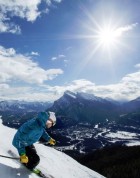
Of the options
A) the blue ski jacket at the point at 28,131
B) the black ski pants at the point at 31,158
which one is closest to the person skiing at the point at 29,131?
the blue ski jacket at the point at 28,131

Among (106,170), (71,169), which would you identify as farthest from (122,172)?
(71,169)

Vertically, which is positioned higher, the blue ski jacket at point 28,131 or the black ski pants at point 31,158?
the blue ski jacket at point 28,131

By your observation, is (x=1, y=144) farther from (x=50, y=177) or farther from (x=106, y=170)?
(x=106, y=170)

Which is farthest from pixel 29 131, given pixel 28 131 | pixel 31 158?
pixel 31 158

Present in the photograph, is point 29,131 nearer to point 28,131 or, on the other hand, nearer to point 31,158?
point 28,131

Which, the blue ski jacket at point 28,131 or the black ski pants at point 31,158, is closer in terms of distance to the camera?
the blue ski jacket at point 28,131

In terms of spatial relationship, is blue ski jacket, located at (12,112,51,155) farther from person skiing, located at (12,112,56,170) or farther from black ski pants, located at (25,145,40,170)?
black ski pants, located at (25,145,40,170)

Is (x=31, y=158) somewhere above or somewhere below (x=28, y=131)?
below

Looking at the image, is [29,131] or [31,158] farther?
[31,158]

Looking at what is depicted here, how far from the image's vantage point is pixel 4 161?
43.8 feet

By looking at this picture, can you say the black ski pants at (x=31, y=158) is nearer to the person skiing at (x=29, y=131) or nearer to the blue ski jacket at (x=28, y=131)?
the person skiing at (x=29, y=131)

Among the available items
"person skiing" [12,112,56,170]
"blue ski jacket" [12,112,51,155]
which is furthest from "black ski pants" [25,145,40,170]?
"blue ski jacket" [12,112,51,155]

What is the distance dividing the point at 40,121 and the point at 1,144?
4.73 m

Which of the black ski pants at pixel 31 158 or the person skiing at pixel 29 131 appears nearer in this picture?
the person skiing at pixel 29 131
